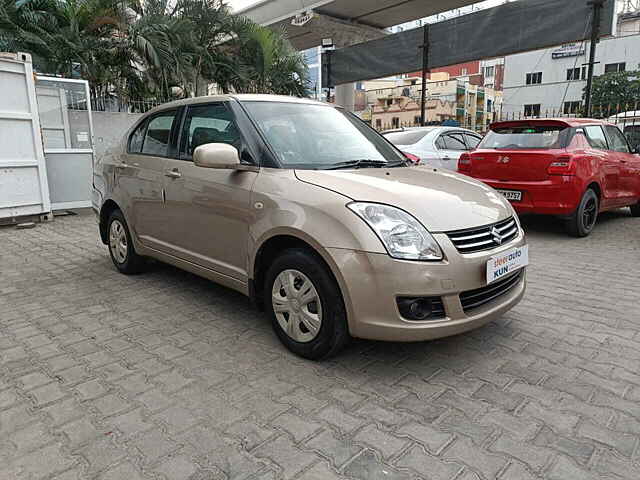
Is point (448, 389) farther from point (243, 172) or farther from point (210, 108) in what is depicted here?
point (210, 108)

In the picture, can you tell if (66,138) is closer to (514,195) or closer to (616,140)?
(514,195)

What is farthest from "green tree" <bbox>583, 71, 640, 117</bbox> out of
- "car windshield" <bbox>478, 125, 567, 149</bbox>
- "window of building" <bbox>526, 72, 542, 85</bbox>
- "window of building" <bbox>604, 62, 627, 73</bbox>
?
"car windshield" <bbox>478, 125, 567, 149</bbox>

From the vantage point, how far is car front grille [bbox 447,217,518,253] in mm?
2664

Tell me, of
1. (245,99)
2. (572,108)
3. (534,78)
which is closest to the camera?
(245,99)

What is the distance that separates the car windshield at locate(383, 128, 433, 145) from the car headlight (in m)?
5.76

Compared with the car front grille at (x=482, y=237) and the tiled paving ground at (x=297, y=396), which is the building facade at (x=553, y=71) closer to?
the car front grille at (x=482, y=237)

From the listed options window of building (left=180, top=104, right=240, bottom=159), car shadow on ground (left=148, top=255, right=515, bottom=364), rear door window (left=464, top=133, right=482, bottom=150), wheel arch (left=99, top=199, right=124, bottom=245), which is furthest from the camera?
rear door window (left=464, top=133, right=482, bottom=150)

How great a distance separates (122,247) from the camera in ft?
15.6

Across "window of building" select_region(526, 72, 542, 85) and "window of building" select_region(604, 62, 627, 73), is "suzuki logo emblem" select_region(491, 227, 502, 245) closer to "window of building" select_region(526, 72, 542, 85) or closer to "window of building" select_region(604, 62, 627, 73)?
"window of building" select_region(604, 62, 627, 73)

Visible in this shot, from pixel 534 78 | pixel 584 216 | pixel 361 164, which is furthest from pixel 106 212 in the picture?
pixel 534 78

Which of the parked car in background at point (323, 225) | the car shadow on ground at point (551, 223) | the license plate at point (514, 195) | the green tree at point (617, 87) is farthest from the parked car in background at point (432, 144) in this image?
the green tree at point (617, 87)

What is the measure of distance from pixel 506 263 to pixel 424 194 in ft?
2.13

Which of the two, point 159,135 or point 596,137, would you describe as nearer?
point 159,135

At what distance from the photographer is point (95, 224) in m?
7.64
